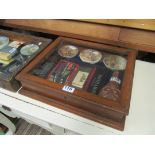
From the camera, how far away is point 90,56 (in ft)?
2.42

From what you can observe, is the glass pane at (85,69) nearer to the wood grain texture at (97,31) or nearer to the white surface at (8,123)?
the wood grain texture at (97,31)

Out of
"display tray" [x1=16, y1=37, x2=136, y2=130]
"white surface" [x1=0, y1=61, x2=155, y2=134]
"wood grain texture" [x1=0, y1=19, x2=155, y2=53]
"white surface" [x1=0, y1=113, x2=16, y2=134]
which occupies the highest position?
"wood grain texture" [x1=0, y1=19, x2=155, y2=53]

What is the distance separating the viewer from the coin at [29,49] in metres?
0.78

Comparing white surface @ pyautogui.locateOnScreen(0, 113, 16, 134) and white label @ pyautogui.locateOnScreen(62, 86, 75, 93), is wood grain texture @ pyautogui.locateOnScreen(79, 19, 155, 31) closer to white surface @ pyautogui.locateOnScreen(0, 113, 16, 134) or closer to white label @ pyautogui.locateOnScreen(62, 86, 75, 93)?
white label @ pyautogui.locateOnScreen(62, 86, 75, 93)

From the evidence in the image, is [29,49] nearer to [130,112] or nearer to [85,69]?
[85,69]

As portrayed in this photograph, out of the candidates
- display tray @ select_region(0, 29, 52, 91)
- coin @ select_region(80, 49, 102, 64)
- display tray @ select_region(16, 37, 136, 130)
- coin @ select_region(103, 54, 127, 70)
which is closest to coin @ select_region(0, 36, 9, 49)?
display tray @ select_region(0, 29, 52, 91)

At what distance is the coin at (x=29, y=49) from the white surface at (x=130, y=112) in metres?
0.22

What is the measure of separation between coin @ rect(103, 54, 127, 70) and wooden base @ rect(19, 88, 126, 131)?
227 millimetres

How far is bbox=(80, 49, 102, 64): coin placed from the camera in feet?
2.37

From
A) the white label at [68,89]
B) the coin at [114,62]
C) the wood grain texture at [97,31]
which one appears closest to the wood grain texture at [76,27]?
the wood grain texture at [97,31]

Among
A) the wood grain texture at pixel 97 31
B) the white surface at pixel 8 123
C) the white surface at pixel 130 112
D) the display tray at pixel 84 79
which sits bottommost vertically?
the white surface at pixel 8 123

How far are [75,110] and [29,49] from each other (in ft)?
→ 1.38
